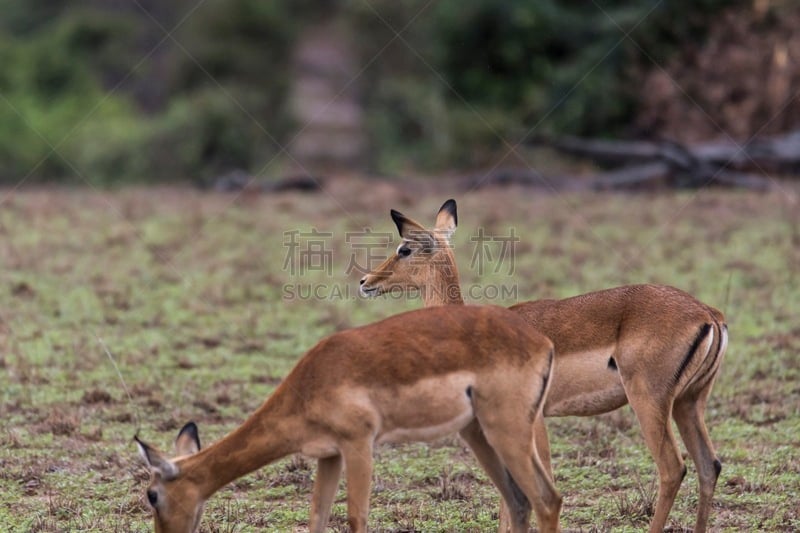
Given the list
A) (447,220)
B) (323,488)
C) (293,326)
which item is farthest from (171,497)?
(293,326)

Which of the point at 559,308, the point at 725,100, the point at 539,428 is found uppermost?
the point at 725,100

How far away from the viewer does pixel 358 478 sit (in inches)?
184

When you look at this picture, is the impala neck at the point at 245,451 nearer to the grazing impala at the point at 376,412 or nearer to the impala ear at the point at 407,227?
the grazing impala at the point at 376,412

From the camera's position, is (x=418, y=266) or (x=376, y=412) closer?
(x=376, y=412)

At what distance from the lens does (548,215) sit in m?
14.4

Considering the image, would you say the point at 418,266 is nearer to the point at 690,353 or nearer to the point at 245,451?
the point at 690,353

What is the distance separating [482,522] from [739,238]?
7632 mm

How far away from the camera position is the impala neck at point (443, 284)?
642 cm

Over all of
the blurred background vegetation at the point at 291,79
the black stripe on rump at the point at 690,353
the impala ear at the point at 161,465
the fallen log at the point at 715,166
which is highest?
the blurred background vegetation at the point at 291,79

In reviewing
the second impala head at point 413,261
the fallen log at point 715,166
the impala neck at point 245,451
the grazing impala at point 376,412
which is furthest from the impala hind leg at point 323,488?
the fallen log at point 715,166

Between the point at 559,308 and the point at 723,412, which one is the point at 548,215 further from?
the point at 559,308

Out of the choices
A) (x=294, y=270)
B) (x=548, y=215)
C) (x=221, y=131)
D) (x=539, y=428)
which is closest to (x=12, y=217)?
(x=294, y=270)

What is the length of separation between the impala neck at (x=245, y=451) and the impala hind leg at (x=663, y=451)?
5.38ft

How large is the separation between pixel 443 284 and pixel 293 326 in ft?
A: 11.5
